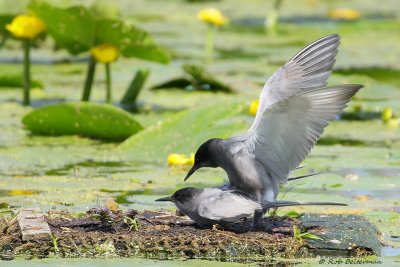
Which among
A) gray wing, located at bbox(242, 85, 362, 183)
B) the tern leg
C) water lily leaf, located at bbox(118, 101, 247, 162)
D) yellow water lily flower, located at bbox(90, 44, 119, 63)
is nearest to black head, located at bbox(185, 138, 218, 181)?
gray wing, located at bbox(242, 85, 362, 183)

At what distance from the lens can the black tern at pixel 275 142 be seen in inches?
170

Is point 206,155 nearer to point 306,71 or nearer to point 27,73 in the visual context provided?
point 306,71

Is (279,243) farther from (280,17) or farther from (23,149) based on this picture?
(280,17)

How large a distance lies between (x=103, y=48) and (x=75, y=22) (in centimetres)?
23

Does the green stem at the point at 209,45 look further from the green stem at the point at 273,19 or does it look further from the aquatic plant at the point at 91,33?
the aquatic plant at the point at 91,33

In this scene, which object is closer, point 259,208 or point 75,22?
point 259,208

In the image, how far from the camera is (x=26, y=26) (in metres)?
7.07

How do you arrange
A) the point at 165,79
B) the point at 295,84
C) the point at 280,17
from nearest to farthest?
the point at 295,84 → the point at 165,79 → the point at 280,17

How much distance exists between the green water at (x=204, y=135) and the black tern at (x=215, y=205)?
0.92 feet

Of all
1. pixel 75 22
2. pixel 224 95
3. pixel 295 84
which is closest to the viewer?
pixel 295 84

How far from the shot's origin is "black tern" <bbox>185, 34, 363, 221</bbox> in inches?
170

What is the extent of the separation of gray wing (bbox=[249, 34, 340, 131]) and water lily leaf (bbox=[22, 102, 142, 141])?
1750 millimetres

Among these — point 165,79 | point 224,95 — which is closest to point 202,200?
point 224,95

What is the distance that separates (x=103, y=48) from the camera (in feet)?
22.6
